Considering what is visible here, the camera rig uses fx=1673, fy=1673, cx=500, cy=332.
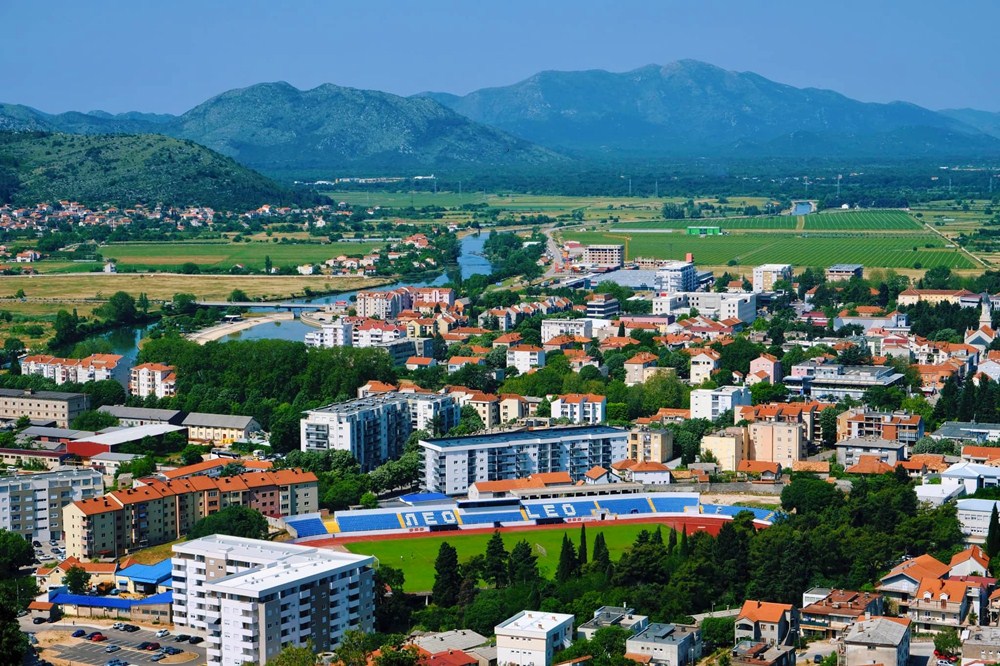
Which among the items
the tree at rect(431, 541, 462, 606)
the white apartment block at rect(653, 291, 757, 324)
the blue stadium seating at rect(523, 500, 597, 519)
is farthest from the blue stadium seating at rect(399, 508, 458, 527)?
the white apartment block at rect(653, 291, 757, 324)

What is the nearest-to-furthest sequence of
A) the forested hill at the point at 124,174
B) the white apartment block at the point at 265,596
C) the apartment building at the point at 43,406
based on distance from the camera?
1. the white apartment block at the point at 265,596
2. the apartment building at the point at 43,406
3. the forested hill at the point at 124,174

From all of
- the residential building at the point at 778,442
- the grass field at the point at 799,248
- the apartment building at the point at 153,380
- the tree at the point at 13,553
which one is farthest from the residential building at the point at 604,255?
the tree at the point at 13,553

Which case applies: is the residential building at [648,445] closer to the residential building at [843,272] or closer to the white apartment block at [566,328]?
the white apartment block at [566,328]

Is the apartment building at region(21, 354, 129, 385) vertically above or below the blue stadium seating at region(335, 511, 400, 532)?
above

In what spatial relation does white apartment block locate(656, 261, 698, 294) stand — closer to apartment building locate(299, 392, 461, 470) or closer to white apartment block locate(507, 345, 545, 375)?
white apartment block locate(507, 345, 545, 375)

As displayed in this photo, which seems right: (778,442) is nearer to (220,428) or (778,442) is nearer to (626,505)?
(626,505)

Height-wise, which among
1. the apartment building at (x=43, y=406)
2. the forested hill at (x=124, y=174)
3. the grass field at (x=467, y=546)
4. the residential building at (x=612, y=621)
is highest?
the forested hill at (x=124, y=174)
